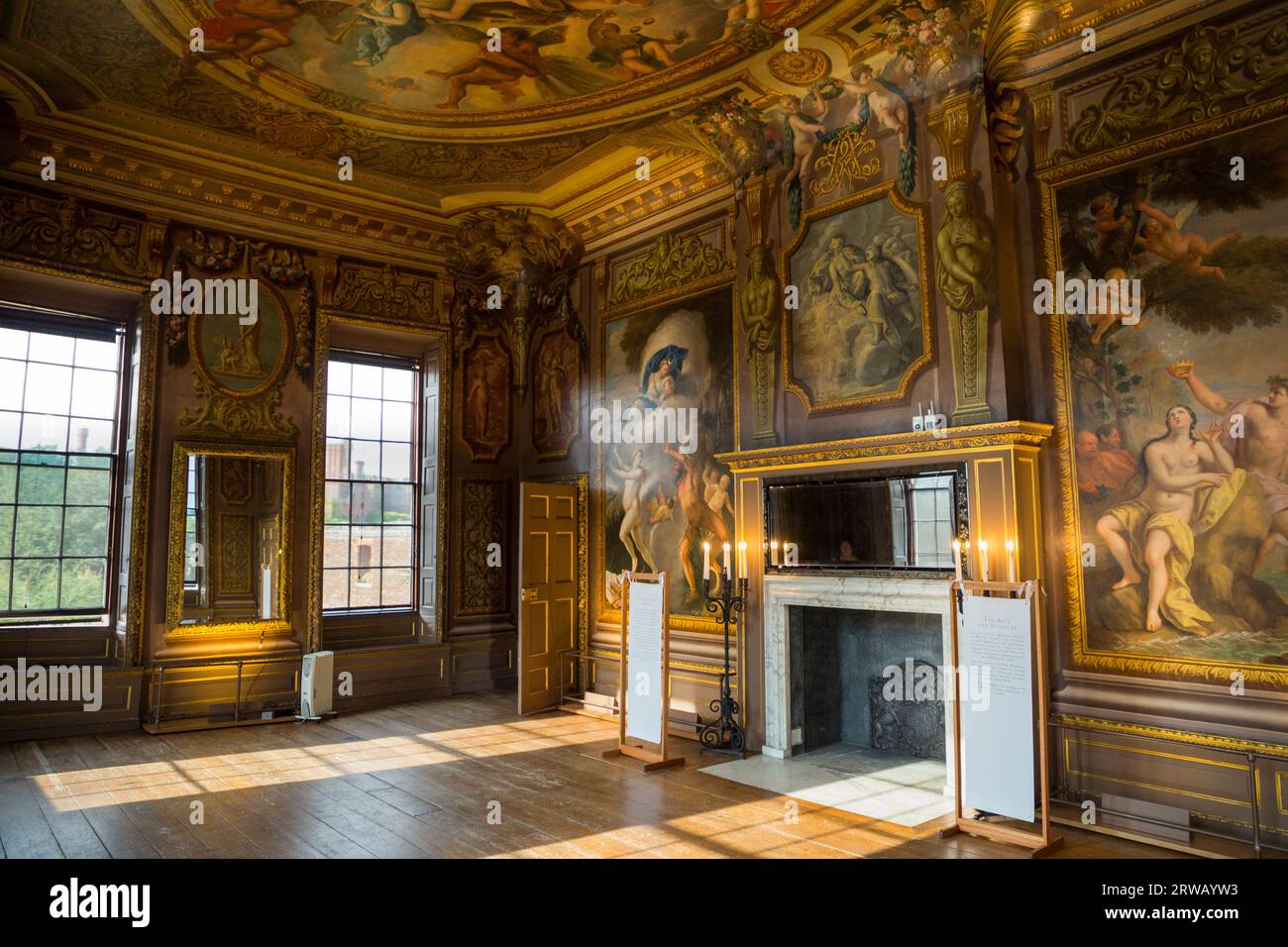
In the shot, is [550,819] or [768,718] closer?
[550,819]

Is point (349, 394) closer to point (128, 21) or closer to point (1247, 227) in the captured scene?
point (128, 21)

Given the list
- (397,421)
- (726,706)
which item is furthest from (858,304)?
(397,421)

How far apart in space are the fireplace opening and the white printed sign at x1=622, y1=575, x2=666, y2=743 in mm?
1076

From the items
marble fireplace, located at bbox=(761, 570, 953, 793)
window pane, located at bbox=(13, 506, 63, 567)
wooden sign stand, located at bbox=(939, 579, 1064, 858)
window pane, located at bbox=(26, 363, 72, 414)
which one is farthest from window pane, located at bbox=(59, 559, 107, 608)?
wooden sign stand, located at bbox=(939, 579, 1064, 858)

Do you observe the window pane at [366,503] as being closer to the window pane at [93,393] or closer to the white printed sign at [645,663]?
the window pane at [93,393]

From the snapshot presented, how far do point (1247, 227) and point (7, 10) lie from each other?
27.3ft

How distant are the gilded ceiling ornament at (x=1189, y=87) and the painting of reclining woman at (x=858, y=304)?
1241 millimetres

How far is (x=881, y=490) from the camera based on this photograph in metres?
5.97

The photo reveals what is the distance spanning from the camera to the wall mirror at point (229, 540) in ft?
25.6

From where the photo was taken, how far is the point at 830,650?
6859 millimetres

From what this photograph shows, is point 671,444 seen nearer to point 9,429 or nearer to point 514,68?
point 514,68

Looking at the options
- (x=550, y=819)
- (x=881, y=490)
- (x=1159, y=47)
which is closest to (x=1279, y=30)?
(x=1159, y=47)

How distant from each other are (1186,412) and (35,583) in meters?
9.41
